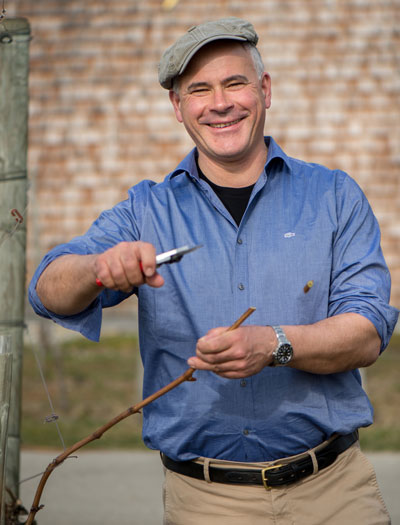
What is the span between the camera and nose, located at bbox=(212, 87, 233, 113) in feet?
7.70

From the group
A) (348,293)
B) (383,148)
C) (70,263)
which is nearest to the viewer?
(70,263)

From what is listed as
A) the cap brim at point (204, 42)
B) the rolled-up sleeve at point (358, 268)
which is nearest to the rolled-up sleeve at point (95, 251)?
the cap brim at point (204, 42)

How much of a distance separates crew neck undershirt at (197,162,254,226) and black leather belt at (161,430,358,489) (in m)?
0.69

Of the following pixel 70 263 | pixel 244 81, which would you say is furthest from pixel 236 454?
pixel 244 81

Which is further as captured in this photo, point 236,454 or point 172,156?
point 172,156

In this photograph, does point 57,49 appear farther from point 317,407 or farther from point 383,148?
point 317,407

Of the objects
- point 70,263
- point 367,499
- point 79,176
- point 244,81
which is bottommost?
point 367,499

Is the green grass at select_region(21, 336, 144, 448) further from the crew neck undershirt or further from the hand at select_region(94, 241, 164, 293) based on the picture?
the hand at select_region(94, 241, 164, 293)

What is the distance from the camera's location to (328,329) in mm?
2064

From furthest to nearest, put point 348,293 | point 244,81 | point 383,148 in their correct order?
point 383,148
point 244,81
point 348,293

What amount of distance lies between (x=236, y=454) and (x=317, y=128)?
312 inches

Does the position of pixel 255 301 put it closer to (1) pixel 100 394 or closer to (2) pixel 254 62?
(2) pixel 254 62

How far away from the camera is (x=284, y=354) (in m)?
1.98

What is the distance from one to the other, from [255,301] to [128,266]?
23.0 inches
